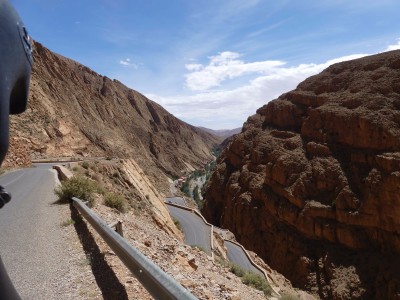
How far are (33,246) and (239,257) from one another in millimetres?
27038

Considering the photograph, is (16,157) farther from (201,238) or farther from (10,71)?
(10,71)

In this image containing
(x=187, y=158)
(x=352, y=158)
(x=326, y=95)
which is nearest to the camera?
(x=352, y=158)

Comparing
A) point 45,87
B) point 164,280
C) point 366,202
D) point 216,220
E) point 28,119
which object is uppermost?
point 45,87

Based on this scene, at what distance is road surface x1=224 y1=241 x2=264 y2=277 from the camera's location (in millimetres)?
28297

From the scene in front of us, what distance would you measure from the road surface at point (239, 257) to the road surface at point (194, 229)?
2.75 meters

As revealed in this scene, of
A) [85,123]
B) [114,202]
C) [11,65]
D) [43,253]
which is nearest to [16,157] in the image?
[114,202]

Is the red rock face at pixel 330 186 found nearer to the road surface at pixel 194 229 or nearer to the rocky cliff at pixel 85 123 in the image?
the road surface at pixel 194 229

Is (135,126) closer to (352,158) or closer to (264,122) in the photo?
(264,122)

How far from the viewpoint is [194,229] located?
33719 millimetres

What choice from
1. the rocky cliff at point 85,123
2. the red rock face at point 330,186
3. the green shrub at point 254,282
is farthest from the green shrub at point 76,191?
the red rock face at point 330,186

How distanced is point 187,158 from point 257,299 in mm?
133153

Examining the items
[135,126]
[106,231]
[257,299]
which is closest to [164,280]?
[106,231]

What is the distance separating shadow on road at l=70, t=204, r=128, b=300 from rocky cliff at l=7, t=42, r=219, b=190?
26.4 metres

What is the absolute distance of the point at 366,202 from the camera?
123 ft
